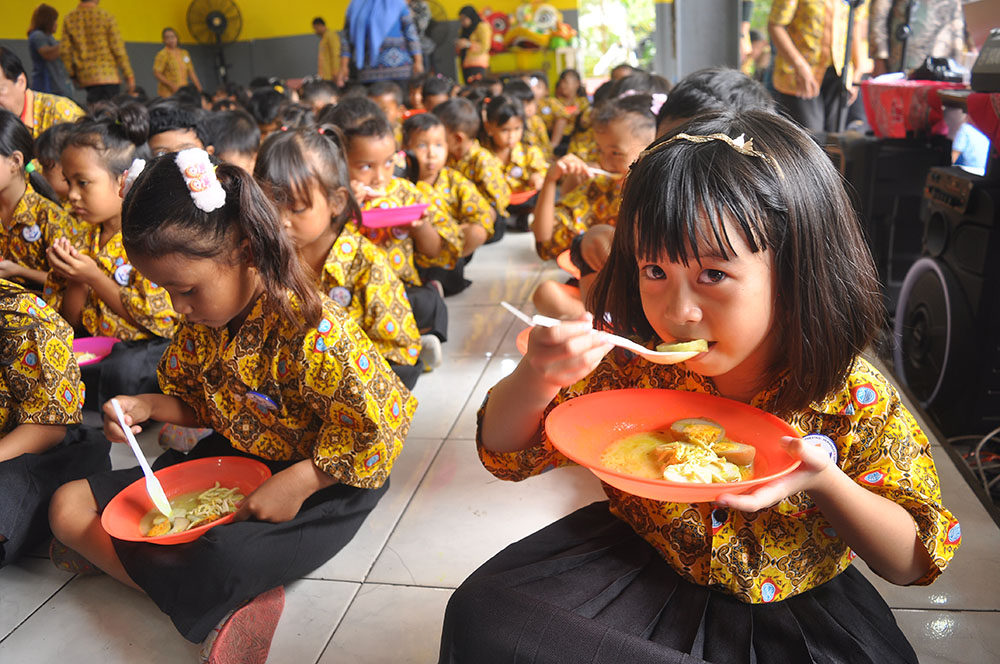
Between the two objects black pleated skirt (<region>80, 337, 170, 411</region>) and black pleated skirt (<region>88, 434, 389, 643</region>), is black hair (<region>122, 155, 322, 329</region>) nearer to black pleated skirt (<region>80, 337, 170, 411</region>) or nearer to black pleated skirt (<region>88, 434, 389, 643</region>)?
black pleated skirt (<region>88, 434, 389, 643</region>)

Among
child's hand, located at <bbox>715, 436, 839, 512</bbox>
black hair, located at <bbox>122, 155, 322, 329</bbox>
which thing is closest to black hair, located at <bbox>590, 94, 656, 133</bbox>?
black hair, located at <bbox>122, 155, 322, 329</bbox>

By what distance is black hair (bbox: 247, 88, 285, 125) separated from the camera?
4250mm

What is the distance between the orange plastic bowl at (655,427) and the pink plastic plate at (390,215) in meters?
1.45

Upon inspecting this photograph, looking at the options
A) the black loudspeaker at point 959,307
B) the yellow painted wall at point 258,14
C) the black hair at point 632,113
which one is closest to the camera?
the black loudspeaker at point 959,307

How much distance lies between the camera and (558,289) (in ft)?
7.71

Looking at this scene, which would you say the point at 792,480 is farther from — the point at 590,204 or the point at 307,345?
the point at 590,204

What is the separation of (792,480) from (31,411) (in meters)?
1.46

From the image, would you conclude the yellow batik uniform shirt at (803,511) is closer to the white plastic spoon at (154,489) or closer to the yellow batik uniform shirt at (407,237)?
the white plastic spoon at (154,489)

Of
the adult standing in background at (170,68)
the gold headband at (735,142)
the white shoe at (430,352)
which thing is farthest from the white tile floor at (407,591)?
the adult standing in background at (170,68)

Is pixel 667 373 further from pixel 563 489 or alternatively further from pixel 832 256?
pixel 563 489

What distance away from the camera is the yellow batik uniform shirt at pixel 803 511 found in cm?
85

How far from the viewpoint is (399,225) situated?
265cm

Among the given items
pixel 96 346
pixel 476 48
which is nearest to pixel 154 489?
pixel 96 346

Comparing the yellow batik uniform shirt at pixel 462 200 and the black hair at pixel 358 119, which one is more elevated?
the black hair at pixel 358 119
